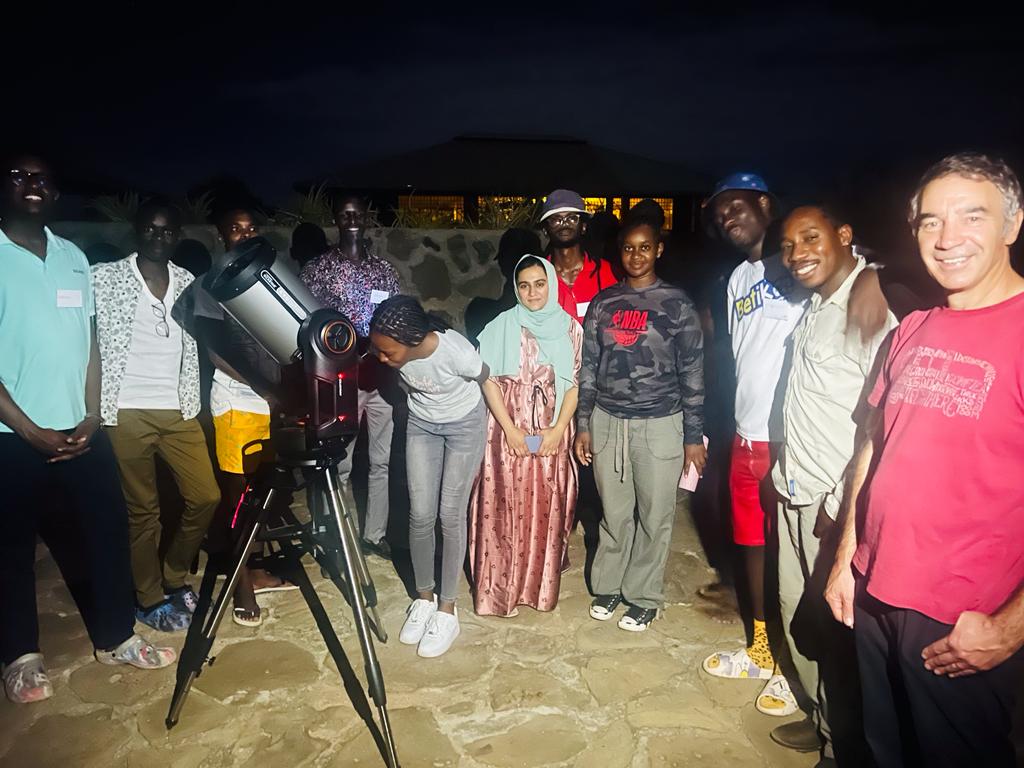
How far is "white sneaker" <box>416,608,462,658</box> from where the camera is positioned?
9.68ft

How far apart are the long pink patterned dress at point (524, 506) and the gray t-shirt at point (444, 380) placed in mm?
240

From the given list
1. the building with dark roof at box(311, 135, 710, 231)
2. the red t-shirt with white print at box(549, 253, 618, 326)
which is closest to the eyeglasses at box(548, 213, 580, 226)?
the red t-shirt with white print at box(549, 253, 618, 326)

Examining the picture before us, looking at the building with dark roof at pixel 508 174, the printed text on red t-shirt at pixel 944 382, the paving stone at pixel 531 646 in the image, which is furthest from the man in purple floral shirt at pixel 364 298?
the building with dark roof at pixel 508 174

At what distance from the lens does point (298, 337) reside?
2229mm

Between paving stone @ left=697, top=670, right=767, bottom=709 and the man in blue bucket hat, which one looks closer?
the man in blue bucket hat

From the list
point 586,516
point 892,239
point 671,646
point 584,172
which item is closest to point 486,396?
point 671,646

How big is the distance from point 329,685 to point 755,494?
1950 millimetres

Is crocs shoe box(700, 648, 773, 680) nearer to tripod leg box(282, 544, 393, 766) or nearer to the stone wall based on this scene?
tripod leg box(282, 544, 393, 766)

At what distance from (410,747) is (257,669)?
0.86 meters

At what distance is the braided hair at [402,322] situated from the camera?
2660 mm

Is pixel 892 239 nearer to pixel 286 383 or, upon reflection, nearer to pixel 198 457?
pixel 286 383

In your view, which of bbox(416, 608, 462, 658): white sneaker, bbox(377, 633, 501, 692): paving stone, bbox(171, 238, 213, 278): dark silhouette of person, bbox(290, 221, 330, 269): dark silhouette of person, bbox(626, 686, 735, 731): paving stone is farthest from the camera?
bbox(290, 221, 330, 269): dark silhouette of person

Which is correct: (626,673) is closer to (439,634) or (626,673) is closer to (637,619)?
(637,619)

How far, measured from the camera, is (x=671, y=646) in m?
3.06
